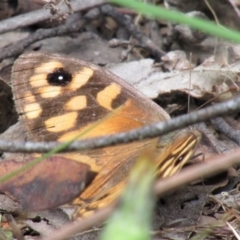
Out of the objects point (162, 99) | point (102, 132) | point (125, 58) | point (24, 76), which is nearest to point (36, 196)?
point (102, 132)

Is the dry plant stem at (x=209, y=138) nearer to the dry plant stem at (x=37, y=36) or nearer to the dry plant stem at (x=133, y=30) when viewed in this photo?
the dry plant stem at (x=133, y=30)

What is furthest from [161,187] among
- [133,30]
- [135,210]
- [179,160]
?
[133,30]

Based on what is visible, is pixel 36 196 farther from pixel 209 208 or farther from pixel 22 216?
pixel 209 208

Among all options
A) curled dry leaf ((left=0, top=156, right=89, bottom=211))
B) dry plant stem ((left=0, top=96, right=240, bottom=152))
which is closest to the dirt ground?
curled dry leaf ((left=0, top=156, right=89, bottom=211))

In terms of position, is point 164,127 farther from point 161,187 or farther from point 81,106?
point 81,106

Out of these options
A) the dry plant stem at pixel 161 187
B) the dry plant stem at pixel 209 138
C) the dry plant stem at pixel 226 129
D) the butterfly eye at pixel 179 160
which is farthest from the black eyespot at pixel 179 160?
the dry plant stem at pixel 161 187

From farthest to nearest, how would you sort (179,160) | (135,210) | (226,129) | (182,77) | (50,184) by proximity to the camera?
(182,77), (226,129), (50,184), (179,160), (135,210)
